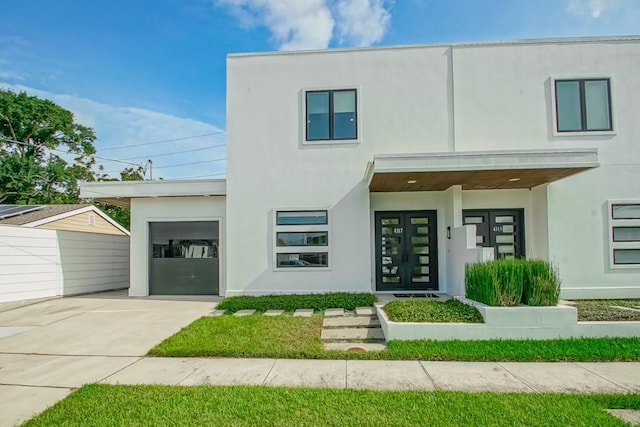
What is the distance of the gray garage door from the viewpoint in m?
11.4

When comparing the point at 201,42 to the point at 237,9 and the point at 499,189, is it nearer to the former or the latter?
the point at 237,9

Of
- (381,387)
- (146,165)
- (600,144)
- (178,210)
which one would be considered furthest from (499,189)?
(146,165)

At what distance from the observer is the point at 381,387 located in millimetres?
4387

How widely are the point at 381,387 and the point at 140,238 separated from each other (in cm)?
940

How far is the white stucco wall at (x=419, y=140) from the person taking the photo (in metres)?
9.72

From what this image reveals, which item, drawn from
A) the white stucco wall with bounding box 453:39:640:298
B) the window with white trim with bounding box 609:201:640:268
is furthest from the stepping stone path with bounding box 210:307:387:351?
the window with white trim with bounding box 609:201:640:268

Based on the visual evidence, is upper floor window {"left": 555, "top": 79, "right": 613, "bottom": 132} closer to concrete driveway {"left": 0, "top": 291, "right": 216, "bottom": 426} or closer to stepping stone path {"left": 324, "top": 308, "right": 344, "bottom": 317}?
stepping stone path {"left": 324, "top": 308, "right": 344, "bottom": 317}

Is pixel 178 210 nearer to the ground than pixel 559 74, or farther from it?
nearer to the ground

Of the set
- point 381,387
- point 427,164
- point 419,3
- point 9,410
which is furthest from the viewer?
point 419,3

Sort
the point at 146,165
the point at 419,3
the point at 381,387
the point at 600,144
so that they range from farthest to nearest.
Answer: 1. the point at 146,165
2. the point at 419,3
3. the point at 600,144
4. the point at 381,387

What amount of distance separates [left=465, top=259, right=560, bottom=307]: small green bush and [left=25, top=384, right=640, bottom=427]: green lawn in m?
2.43

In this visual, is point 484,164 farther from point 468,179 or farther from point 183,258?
point 183,258

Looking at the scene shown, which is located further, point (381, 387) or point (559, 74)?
point (559, 74)

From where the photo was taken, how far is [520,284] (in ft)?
20.9
